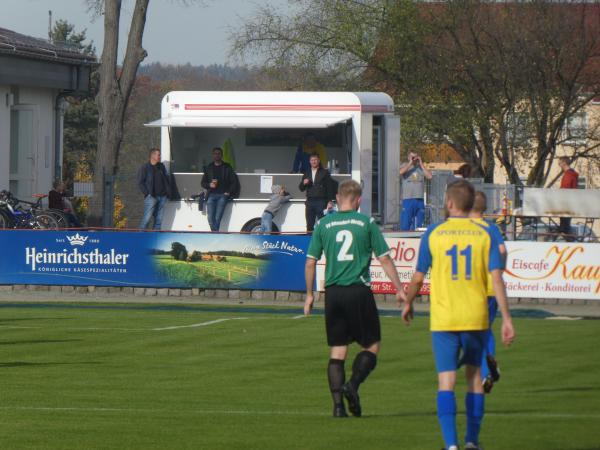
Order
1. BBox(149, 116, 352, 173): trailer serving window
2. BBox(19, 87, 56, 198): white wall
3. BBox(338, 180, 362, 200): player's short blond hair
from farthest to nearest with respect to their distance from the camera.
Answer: BBox(19, 87, 56, 198): white wall < BBox(149, 116, 352, 173): trailer serving window < BBox(338, 180, 362, 200): player's short blond hair

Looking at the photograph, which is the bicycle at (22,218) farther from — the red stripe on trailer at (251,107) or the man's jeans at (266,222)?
the man's jeans at (266,222)

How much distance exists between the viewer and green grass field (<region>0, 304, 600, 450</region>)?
30.9 ft

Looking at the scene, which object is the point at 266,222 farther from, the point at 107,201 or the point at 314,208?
the point at 107,201

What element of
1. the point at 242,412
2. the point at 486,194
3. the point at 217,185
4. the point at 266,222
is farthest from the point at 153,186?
the point at 242,412

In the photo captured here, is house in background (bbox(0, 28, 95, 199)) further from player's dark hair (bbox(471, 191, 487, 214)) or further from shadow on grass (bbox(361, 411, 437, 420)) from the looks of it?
shadow on grass (bbox(361, 411, 437, 420))

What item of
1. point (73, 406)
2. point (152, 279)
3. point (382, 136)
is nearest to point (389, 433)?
point (73, 406)

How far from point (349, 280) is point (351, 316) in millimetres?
299

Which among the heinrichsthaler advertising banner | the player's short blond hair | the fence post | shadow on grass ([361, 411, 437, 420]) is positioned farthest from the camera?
the fence post

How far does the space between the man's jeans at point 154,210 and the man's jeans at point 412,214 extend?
4812 mm

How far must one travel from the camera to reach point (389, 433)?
952 cm

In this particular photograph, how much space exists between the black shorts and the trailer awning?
16858mm

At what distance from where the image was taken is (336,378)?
10.7m

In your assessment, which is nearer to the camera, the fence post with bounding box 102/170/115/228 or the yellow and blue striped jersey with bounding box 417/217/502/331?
the yellow and blue striped jersey with bounding box 417/217/502/331

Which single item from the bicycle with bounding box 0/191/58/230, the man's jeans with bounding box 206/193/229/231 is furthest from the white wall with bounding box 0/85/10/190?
the man's jeans with bounding box 206/193/229/231
